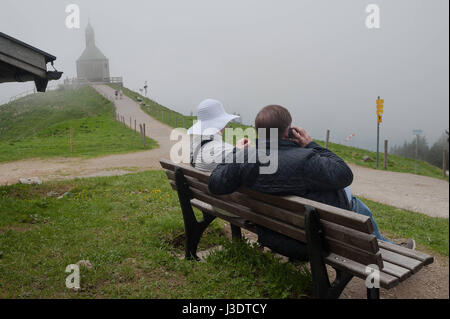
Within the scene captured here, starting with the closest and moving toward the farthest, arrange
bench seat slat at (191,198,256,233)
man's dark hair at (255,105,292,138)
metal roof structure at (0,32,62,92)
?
man's dark hair at (255,105,292,138) < bench seat slat at (191,198,256,233) < metal roof structure at (0,32,62,92)

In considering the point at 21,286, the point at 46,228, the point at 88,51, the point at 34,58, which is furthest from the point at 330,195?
the point at 88,51

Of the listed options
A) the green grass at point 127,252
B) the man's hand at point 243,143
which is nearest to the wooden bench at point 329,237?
the man's hand at point 243,143

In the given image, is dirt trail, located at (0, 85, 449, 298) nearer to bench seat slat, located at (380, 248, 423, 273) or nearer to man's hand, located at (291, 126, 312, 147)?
bench seat slat, located at (380, 248, 423, 273)

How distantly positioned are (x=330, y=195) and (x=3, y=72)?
17.4 feet

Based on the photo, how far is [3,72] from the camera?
18.2ft

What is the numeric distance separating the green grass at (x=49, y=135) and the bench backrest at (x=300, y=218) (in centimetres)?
642

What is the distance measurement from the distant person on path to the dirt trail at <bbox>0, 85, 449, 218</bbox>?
667 cm

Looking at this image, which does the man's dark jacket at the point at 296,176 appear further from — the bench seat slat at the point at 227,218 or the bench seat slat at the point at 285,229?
the bench seat slat at the point at 227,218

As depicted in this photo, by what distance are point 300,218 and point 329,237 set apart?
21 centimetres

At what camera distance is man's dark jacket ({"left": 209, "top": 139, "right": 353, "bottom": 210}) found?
2416 mm

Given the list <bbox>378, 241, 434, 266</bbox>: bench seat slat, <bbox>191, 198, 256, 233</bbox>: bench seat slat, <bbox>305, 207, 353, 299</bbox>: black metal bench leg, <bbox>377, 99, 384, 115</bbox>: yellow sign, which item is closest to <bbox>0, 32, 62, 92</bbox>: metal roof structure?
<bbox>191, 198, 256, 233</bbox>: bench seat slat

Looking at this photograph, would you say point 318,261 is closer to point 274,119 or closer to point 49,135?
point 274,119

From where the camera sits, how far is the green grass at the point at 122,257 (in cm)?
299
